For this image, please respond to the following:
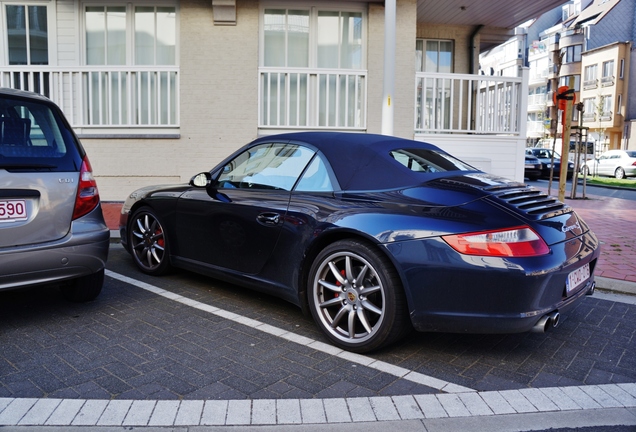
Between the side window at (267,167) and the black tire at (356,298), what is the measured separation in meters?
0.82

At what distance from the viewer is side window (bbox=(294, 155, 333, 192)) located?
4.36 meters

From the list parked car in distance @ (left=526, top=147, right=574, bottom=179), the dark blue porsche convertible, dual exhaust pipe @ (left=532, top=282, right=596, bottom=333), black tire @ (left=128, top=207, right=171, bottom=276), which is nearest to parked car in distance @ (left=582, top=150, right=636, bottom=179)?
parked car in distance @ (left=526, top=147, right=574, bottom=179)

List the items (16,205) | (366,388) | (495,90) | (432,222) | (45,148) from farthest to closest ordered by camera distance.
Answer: (495,90), (45,148), (16,205), (432,222), (366,388)

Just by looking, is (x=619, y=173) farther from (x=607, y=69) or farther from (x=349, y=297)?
(x=349, y=297)

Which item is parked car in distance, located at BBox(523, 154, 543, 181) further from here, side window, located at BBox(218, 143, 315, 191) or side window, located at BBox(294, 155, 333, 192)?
side window, located at BBox(294, 155, 333, 192)

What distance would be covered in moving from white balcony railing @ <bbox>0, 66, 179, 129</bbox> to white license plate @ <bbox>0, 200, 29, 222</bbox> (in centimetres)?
703

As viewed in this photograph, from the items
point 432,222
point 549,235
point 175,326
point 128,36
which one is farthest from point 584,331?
point 128,36

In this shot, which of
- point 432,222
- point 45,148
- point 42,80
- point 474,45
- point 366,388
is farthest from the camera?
point 474,45

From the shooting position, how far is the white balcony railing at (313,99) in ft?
36.1

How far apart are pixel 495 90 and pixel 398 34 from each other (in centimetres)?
216

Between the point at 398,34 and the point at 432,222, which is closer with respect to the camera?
the point at 432,222

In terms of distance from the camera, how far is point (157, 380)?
11.4 ft

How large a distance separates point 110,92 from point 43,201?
A: 710cm

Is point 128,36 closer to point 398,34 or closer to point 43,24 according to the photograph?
point 43,24
